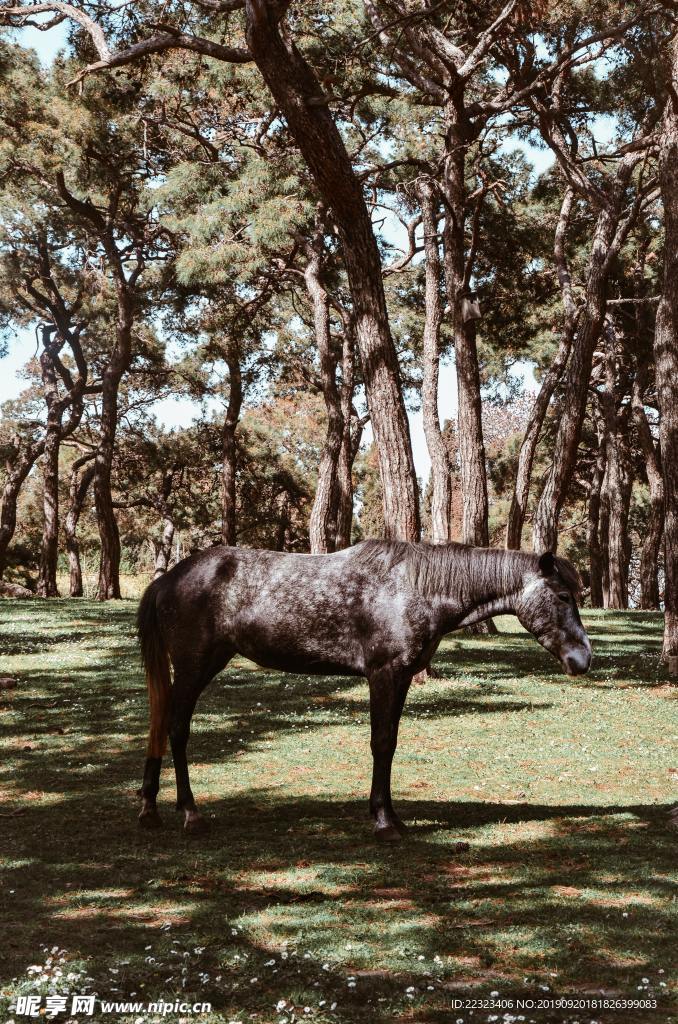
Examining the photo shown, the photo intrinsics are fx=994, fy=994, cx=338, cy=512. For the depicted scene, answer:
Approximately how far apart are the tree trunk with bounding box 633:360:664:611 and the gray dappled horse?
2261 centimetres

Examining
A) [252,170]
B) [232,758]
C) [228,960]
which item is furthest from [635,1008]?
[252,170]

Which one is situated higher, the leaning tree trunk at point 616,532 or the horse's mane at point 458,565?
the leaning tree trunk at point 616,532

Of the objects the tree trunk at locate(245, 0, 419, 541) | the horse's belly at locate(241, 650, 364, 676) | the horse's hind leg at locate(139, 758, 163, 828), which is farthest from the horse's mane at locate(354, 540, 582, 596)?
the tree trunk at locate(245, 0, 419, 541)

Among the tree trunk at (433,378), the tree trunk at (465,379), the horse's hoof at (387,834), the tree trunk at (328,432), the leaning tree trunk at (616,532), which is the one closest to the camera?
the horse's hoof at (387,834)

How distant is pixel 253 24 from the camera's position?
1140 cm

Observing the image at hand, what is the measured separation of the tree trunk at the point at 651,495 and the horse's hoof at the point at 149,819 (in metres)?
23.7

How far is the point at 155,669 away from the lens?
24.6ft

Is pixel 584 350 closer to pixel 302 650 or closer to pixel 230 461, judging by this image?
pixel 302 650

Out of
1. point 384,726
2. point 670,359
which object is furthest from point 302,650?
point 670,359

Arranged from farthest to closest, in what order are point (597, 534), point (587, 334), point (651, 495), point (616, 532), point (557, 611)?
point (597, 534), point (616, 532), point (651, 495), point (587, 334), point (557, 611)

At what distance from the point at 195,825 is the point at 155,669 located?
118 cm

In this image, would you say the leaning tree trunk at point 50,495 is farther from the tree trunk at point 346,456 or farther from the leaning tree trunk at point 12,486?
the tree trunk at point 346,456

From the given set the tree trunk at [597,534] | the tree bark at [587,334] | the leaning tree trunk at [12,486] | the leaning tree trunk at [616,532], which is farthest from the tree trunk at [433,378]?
the leaning tree trunk at [12,486]

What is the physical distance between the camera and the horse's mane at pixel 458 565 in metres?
7.18
